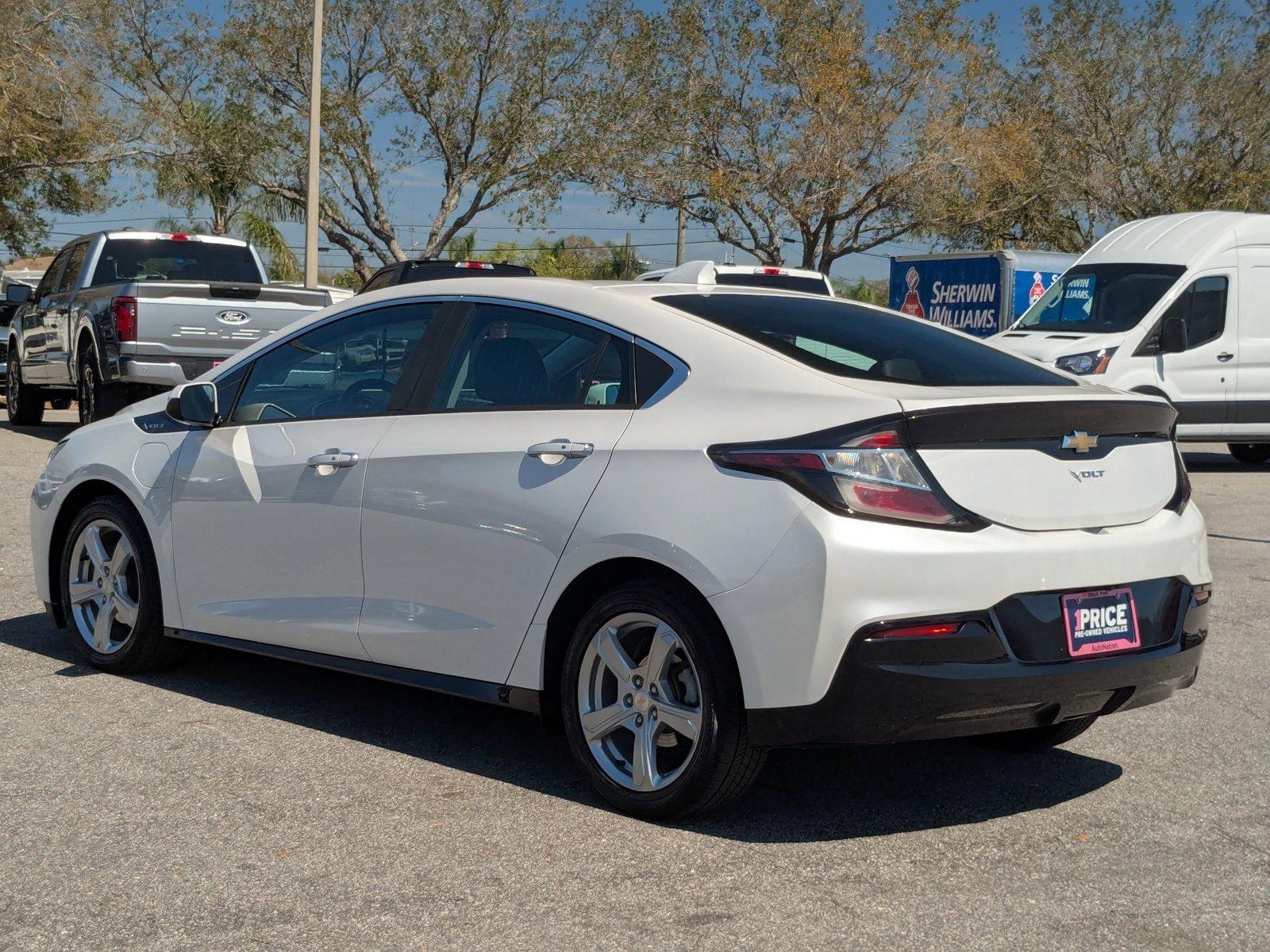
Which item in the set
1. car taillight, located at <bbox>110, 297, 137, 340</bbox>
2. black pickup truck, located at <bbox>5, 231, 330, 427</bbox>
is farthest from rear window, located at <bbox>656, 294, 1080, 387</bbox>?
car taillight, located at <bbox>110, 297, 137, 340</bbox>

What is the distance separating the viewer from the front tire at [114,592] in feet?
19.4

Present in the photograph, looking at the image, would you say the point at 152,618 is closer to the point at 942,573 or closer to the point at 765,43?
the point at 942,573

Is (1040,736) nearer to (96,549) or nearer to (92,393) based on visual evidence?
(96,549)

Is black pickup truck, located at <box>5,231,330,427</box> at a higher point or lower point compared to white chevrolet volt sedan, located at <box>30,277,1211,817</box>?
higher

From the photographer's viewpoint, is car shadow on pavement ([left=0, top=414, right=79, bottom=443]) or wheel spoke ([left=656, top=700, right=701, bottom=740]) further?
car shadow on pavement ([left=0, top=414, right=79, bottom=443])

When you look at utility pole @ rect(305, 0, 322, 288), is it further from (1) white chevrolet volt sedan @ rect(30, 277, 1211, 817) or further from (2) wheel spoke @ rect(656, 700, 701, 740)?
(2) wheel spoke @ rect(656, 700, 701, 740)

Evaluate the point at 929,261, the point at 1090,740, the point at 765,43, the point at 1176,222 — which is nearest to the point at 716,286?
the point at 1090,740

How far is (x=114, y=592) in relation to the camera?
604cm

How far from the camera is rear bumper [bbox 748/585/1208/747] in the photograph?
3.94 m

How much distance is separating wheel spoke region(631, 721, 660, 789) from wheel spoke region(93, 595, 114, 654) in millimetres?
2673

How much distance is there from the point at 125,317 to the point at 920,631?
11.2 meters

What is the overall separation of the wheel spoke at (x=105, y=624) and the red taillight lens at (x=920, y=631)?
344 centimetres

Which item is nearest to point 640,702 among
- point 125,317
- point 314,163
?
point 125,317

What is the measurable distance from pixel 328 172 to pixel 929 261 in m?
16.2
